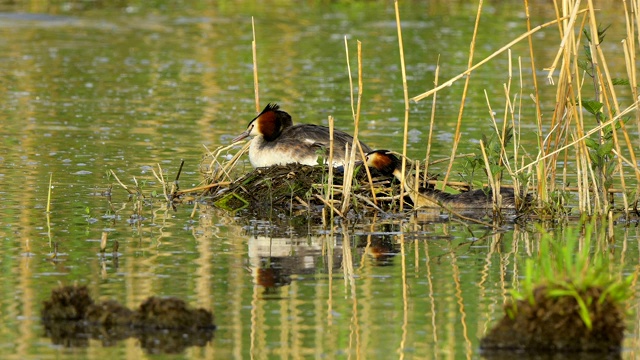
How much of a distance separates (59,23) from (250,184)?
825 inches

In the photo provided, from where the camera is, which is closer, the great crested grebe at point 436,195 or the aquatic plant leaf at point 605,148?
the aquatic plant leaf at point 605,148

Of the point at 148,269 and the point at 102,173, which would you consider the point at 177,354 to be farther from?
the point at 102,173

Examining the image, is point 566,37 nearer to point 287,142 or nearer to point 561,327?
point 287,142

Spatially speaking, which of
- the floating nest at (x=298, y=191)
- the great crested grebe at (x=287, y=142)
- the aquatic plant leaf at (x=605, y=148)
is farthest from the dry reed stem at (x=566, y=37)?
the great crested grebe at (x=287, y=142)

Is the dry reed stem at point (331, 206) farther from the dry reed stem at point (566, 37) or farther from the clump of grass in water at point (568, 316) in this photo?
the clump of grass in water at point (568, 316)

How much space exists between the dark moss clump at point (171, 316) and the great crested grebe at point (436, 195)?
4.11 m

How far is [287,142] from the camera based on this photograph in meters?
11.6

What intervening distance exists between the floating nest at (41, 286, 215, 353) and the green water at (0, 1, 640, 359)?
10 cm

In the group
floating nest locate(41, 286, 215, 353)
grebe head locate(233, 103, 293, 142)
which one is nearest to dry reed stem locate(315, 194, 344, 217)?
grebe head locate(233, 103, 293, 142)

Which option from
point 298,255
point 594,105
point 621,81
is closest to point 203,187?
point 298,255

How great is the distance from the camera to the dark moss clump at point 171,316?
6.58 metres

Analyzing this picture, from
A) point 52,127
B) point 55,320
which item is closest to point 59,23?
point 52,127

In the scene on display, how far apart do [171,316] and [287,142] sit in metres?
5.12

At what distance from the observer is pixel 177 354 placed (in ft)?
20.3
